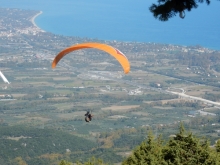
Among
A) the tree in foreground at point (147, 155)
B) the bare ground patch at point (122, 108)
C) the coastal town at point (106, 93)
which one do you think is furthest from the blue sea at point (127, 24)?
the tree in foreground at point (147, 155)

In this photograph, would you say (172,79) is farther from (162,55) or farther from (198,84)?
(162,55)

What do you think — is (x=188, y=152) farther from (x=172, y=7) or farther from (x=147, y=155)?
(x=172, y=7)

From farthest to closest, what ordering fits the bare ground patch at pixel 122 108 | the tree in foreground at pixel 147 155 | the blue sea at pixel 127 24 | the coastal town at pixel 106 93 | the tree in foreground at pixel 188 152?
the blue sea at pixel 127 24 < the bare ground patch at pixel 122 108 < the coastal town at pixel 106 93 < the tree in foreground at pixel 147 155 < the tree in foreground at pixel 188 152

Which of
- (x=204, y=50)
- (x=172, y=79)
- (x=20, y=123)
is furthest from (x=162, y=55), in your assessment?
(x=20, y=123)

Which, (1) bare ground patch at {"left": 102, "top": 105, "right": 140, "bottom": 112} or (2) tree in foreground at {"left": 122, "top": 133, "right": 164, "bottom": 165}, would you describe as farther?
(1) bare ground patch at {"left": 102, "top": 105, "right": 140, "bottom": 112}

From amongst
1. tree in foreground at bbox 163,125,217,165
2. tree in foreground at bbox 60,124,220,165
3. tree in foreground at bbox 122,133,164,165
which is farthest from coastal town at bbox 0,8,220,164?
tree in foreground at bbox 163,125,217,165

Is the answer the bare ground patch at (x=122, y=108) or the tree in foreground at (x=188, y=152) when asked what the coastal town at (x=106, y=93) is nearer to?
the bare ground patch at (x=122, y=108)

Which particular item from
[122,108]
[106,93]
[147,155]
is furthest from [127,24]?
[147,155]

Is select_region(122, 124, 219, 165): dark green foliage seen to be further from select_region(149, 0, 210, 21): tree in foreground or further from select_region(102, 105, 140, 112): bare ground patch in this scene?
select_region(102, 105, 140, 112): bare ground patch

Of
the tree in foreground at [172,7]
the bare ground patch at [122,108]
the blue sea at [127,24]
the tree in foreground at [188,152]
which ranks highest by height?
the blue sea at [127,24]
